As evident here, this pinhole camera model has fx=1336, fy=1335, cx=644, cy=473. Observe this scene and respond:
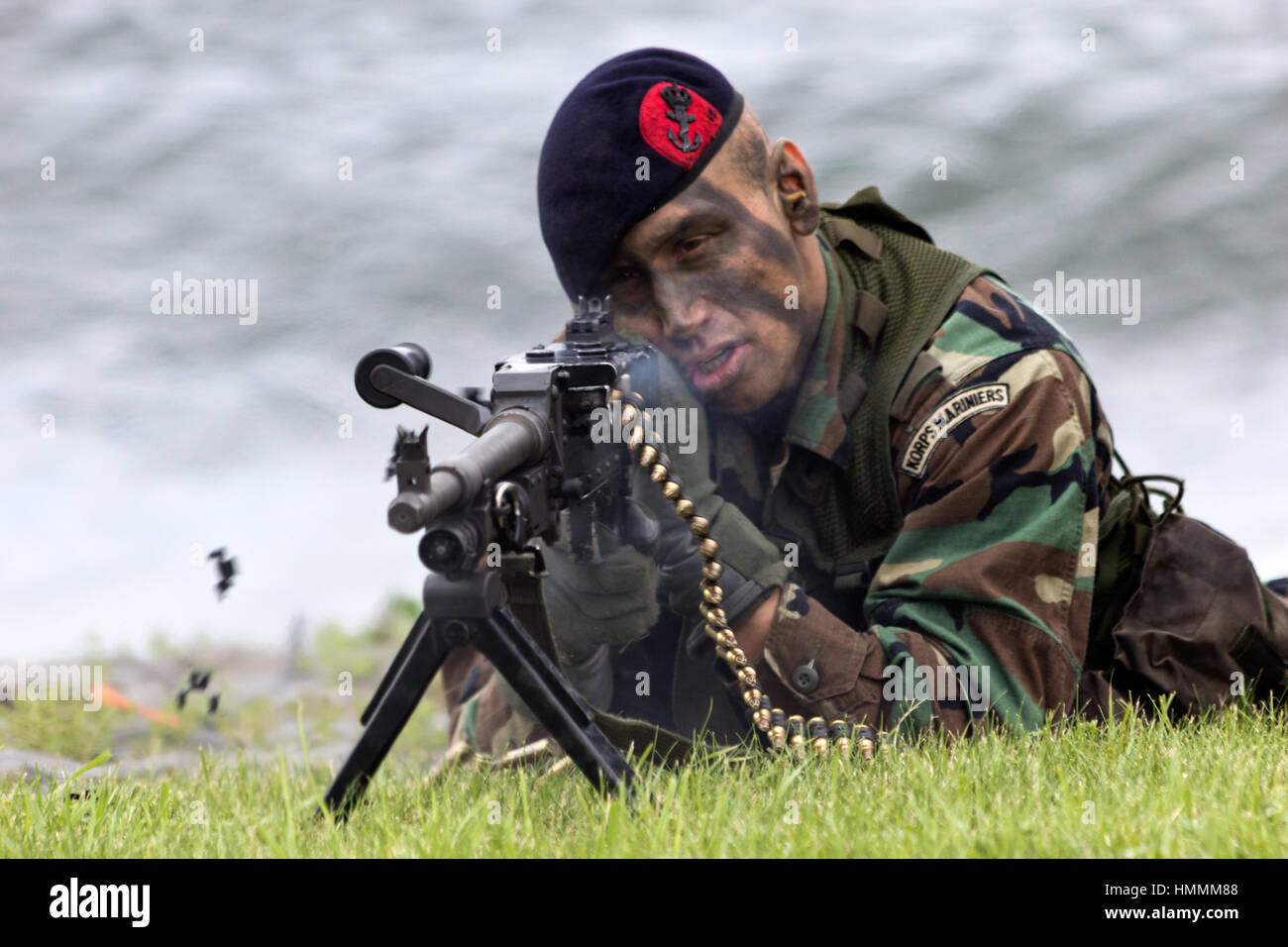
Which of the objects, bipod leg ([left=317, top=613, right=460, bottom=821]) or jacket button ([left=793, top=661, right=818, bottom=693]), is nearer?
bipod leg ([left=317, top=613, right=460, bottom=821])

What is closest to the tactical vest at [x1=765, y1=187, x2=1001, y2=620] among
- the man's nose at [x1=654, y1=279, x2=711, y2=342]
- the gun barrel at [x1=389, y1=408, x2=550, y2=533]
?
the man's nose at [x1=654, y1=279, x2=711, y2=342]

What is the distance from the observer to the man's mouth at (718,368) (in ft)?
12.6

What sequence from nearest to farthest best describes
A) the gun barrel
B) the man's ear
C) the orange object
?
1. the gun barrel
2. the man's ear
3. the orange object

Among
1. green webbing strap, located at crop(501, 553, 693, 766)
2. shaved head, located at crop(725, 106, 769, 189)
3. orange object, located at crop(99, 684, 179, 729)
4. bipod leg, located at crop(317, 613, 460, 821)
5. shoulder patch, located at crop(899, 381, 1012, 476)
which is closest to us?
bipod leg, located at crop(317, 613, 460, 821)

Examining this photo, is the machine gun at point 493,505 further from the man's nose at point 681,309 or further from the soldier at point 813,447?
the man's nose at point 681,309

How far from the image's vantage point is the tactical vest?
3.93 meters

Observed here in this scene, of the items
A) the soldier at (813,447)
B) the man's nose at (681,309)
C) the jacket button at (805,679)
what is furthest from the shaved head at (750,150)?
the jacket button at (805,679)

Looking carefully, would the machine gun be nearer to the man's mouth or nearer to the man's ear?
the man's mouth

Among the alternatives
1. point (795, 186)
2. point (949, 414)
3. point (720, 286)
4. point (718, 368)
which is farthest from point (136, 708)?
point (949, 414)

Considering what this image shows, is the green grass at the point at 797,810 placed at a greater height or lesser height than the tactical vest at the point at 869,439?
lesser

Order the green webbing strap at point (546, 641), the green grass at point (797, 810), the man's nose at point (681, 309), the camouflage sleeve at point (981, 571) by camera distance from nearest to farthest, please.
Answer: the green grass at point (797, 810) < the green webbing strap at point (546, 641) < the camouflage sleeve at point (981, 571) < the man's nose at point (681, 309)
